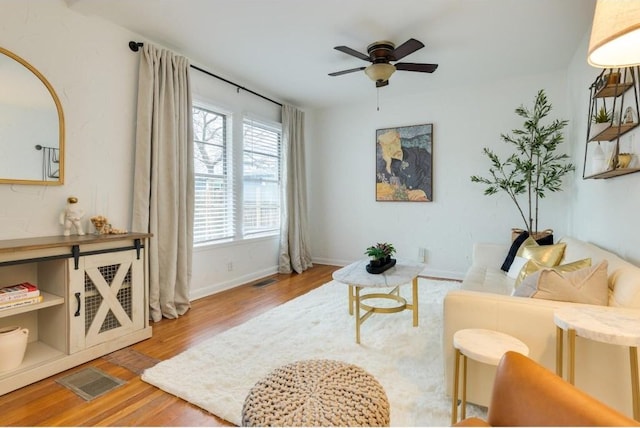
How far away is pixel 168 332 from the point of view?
2.77 meters

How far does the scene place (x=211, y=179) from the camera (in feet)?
12.7

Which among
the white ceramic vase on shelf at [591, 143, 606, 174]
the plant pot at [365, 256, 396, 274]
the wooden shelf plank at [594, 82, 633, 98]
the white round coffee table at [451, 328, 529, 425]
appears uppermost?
the wooden shelf plank at [594, 82, 633, 98]

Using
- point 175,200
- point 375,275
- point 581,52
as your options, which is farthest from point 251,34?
point 581,52

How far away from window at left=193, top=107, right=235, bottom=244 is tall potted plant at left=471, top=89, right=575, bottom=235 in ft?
10.2

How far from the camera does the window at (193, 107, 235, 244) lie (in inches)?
146

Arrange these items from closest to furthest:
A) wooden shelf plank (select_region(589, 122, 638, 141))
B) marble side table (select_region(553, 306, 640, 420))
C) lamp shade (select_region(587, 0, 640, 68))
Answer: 1. lamp shade (select_region(587, 0, 640, 68))
2. marble side table (select_region(553, 306, 640, 420))
3. wooden shelf plank (select_region(589, 122, 638, 141))

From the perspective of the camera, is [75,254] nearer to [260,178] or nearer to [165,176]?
[165,176]

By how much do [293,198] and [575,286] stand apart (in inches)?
152

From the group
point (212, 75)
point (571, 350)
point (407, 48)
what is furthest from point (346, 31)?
point (571, 350)

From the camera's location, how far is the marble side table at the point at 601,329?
3.93 feet

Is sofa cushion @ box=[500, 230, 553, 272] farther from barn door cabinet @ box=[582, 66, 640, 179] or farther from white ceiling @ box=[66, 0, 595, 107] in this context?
white ceiling @ box=[66, 0, 595, 107]

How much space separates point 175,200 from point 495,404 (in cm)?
302

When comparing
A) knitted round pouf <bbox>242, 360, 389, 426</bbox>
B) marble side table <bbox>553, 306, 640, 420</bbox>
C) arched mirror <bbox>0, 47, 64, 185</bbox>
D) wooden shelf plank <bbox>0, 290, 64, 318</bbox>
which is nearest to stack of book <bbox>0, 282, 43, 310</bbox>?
wooden shelf plank <bbox>0, 290, 64, 318</bbox>

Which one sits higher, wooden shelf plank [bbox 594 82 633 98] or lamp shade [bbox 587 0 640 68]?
wooden shelf plank [bbox 594 82 633 98]
